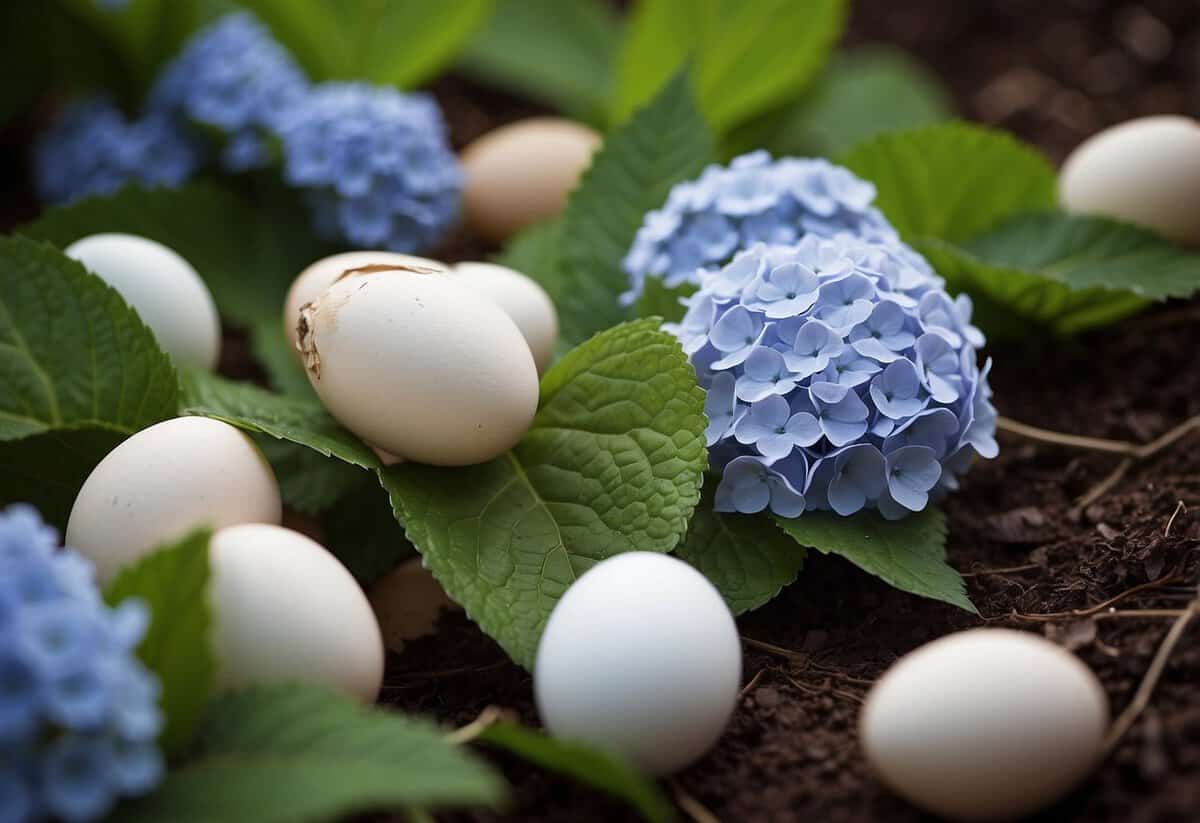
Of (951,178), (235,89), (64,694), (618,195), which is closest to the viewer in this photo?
(64,694)

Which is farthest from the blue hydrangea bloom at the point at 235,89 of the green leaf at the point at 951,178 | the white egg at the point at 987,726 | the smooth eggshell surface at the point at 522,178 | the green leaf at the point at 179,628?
the white egg at the point at 987,726

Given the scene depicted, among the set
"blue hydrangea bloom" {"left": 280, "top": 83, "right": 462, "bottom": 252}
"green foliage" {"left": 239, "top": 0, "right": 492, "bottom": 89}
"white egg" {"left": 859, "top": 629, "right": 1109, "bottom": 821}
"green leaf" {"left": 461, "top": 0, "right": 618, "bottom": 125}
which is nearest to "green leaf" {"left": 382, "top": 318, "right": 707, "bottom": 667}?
"white egg" {"left": 859, "top": 629, "right": 1109, "bottom": 821}

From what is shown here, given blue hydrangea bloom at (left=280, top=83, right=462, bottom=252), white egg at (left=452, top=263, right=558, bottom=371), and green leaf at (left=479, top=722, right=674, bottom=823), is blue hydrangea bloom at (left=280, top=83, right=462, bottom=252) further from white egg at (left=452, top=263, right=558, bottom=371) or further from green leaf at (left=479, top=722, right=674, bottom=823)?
green leaf at (left=479, top=722, right=674, bottom=823)

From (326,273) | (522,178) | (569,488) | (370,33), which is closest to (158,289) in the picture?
(326,273)

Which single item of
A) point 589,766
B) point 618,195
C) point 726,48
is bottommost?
point 589,766

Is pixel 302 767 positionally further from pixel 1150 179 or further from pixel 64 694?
pixel 1150 179

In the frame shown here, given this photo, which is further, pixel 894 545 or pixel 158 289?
pixel 158 289

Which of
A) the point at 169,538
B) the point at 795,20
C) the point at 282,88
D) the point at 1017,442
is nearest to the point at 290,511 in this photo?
the point at 169,538

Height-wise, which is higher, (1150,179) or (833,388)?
(1150,179)
